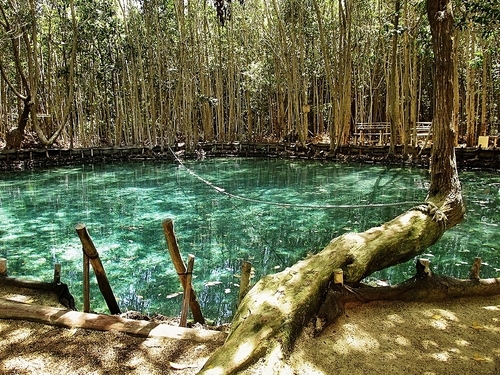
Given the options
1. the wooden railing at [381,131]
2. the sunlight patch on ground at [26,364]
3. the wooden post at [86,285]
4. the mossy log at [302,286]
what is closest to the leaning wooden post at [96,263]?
the wooden post at [86,285]

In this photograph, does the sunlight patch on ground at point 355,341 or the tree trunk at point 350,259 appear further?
the sunlight patch on ground at point 355,341

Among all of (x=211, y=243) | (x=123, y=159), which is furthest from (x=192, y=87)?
(x=211, y=243)

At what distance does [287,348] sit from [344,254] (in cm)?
108

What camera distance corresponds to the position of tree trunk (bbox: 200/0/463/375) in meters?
2.52

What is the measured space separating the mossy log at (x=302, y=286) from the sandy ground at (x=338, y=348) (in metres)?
0.13

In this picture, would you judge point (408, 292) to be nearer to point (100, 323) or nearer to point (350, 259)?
point (350, 259)

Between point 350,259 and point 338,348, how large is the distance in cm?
82

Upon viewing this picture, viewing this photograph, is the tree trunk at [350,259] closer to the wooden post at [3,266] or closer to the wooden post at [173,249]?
the wooden post at [173,249]

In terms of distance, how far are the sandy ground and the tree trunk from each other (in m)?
0.15

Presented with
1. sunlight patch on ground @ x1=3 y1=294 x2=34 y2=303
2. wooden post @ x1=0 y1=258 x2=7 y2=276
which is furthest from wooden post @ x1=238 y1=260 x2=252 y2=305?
wooden post @ x1=0 y1=258 x2=7 y2=276

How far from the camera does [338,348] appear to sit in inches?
108

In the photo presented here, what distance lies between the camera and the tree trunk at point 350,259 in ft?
8.28

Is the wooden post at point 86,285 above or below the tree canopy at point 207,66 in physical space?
below

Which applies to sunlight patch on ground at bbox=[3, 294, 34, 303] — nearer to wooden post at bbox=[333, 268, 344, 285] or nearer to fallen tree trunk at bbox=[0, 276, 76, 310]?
fallen tree trunk at bbox=[0, 276, 76, 310]
